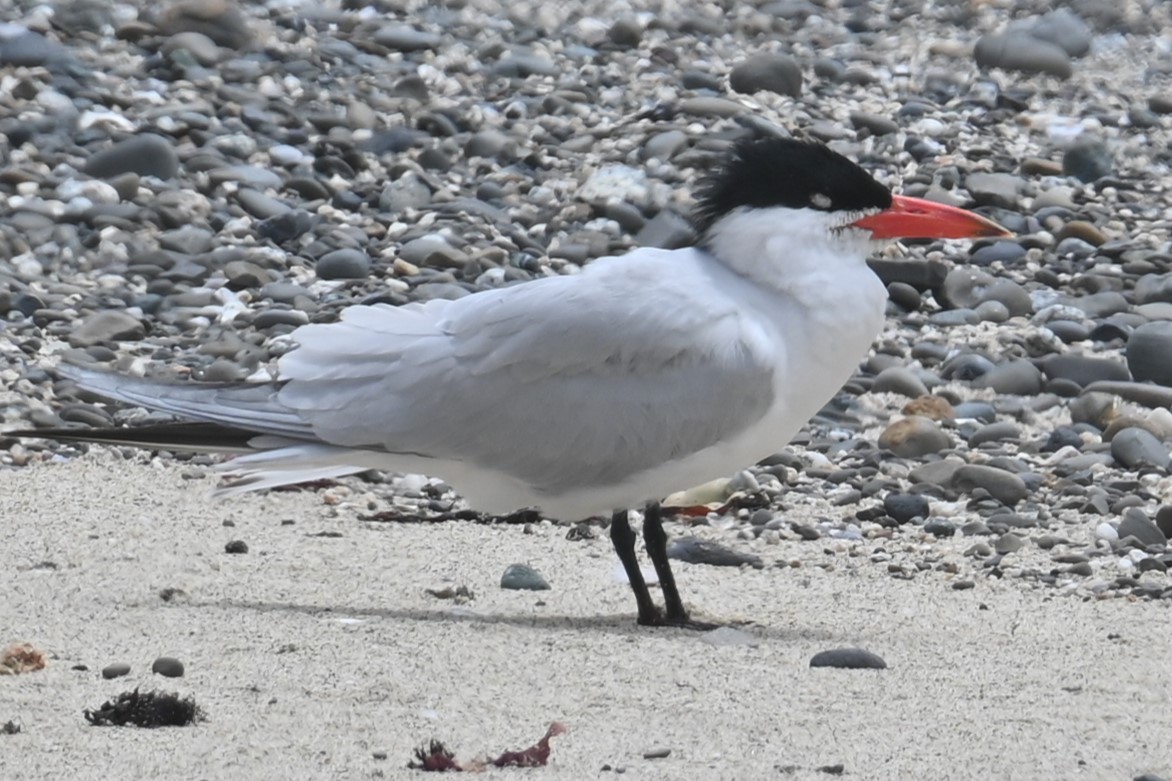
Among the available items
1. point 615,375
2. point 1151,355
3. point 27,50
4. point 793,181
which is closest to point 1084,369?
point 1151,355

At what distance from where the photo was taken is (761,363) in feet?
15.1

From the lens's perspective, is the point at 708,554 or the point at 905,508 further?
the point at 905,508

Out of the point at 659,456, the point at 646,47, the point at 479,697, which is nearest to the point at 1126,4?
the point at 646,47

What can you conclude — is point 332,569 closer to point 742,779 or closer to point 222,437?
point 222,437

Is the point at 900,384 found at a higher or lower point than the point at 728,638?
lower

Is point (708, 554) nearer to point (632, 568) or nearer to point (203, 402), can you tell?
point (632, 568)

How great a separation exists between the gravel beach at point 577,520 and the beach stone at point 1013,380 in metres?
0.01

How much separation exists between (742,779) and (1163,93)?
6.92 meters

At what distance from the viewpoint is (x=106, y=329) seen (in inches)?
276

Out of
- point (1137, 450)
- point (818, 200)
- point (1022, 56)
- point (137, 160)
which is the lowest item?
point (1137, 450)

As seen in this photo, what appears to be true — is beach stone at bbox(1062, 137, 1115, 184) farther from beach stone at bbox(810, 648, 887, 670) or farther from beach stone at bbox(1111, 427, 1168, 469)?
beach stone at bbox(810, 648, 887, 670)

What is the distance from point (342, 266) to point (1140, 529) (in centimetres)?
323

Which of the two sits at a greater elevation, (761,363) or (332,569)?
(761,363)

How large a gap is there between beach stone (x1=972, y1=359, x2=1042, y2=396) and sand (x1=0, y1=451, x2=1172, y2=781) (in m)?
1.57
